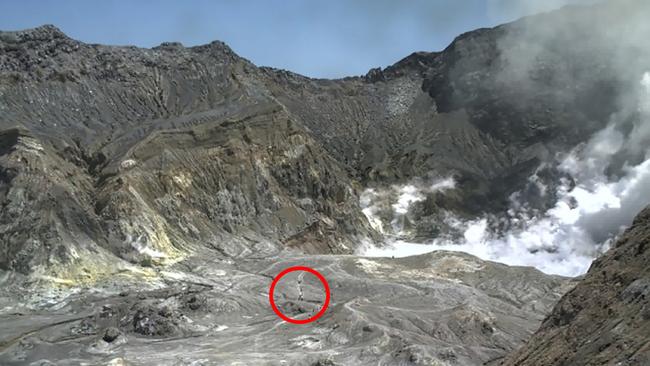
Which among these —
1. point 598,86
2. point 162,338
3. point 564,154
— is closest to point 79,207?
point 162,338

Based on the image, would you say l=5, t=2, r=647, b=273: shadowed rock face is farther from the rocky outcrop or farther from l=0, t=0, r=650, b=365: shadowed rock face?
the rocky outcrop

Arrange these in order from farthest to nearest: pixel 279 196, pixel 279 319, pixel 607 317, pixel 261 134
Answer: pixel 261 134, pixel 279 196, pixel 279 319, pixel 607 317

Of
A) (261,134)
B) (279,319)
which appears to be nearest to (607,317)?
(279,319)

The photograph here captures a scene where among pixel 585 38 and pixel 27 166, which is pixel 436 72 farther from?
pixel 27 166

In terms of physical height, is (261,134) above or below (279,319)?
above

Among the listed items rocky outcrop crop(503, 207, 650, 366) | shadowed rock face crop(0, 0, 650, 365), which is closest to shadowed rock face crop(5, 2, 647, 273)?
shadowed rock face crop(0, 0, 650, 365)

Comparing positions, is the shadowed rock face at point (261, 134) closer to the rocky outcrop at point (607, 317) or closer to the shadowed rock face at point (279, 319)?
the shadowed rock face at point (279, 319)

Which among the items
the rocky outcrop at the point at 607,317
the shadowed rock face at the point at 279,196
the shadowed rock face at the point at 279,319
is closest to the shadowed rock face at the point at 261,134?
the shadowed rock face at the point at 279,196

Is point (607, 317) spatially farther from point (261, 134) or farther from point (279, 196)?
point (261, 134)
